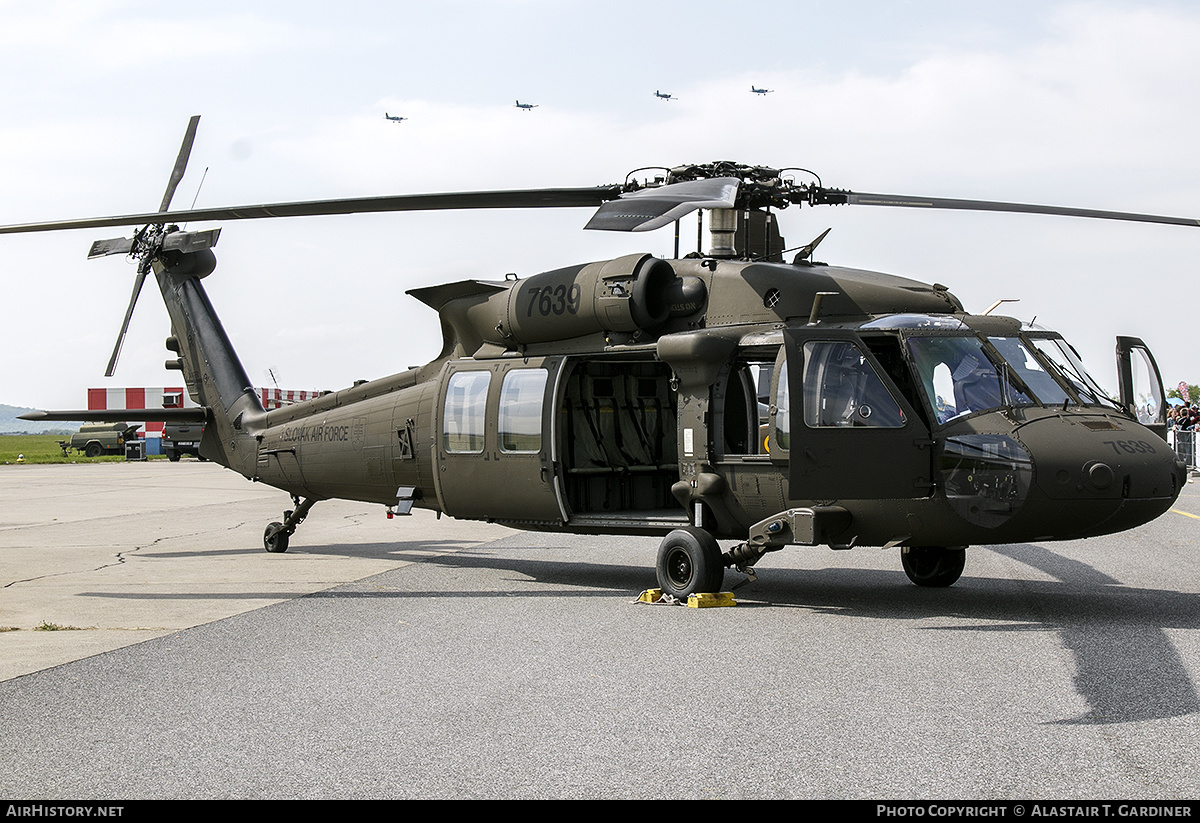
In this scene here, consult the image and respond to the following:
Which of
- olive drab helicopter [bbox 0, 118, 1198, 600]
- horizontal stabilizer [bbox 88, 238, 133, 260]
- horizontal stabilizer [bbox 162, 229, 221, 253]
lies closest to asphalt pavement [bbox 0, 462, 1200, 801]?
olive drab helicopter [bbox 0, 118, 1198, 600]

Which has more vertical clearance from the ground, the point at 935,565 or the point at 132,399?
the point at 132,399

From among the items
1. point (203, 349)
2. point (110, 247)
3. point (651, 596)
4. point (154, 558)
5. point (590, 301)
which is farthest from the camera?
A: point (203, 349)

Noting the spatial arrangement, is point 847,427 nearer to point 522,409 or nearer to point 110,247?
point 522,409

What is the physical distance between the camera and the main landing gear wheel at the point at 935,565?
10531 millimetres

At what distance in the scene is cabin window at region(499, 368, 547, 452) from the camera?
11.1m

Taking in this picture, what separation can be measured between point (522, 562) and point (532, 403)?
289 cm

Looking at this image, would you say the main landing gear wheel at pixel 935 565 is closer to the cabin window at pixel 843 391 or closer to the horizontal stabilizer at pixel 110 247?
the cabin window at pixel 843 391

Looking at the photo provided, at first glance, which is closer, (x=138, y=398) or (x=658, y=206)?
(x=658, y=206)

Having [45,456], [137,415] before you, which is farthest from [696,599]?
[45,456]

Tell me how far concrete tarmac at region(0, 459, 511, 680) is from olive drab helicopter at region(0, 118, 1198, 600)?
1.40 meters

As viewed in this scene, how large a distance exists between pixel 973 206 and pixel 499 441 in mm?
4895

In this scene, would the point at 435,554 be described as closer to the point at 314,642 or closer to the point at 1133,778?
the point at 314,642

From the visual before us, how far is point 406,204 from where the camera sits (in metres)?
10.1

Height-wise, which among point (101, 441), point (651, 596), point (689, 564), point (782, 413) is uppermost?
point (782, 413)
